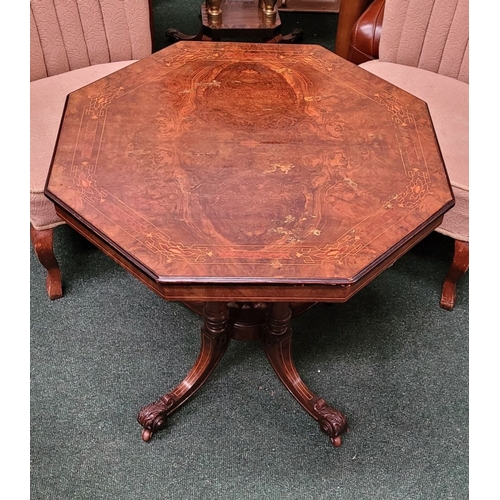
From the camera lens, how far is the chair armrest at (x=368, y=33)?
212 centimetres

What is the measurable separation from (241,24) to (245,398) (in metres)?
1.48

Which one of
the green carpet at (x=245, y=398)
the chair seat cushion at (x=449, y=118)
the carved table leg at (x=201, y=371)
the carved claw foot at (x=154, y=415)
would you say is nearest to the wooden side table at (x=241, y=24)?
the chair seat cushion at (x=449, y=118)

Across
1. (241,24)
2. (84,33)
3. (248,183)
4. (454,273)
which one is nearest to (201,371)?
(248,183)

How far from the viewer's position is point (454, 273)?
188 centimetres

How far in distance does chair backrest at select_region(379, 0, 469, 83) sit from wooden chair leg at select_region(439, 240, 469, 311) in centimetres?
56

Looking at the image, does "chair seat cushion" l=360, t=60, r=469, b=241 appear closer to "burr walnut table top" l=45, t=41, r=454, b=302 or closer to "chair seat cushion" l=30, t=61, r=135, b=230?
"burr walnut table top" l=45, t=41, r=454, b=302

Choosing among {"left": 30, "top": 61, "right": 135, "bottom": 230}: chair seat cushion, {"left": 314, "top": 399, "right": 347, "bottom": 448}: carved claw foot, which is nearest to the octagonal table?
{"left": 314, "top": 399, "right": 347, "bottom": 448}: carved claw foot

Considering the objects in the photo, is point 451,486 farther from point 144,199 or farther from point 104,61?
point 104,61

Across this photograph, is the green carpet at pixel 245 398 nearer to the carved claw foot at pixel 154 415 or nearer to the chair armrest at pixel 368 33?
the carved claw foot at pixel 154 415

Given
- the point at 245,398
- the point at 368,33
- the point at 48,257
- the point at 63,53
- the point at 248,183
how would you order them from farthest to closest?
the point at 368,33 → the point at 63,53 → the point at 48,257 → the point at 245,398 → the point at 248,183

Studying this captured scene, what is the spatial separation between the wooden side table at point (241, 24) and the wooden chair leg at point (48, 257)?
1.12 m

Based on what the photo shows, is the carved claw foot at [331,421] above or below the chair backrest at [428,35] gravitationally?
below

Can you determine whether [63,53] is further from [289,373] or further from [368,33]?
[289,373]

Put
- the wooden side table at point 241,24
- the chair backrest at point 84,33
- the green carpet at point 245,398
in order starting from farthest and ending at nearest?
the wooden side table at point 241,24, the chair backrest at point 84,33, the green carpet at point 245,398
